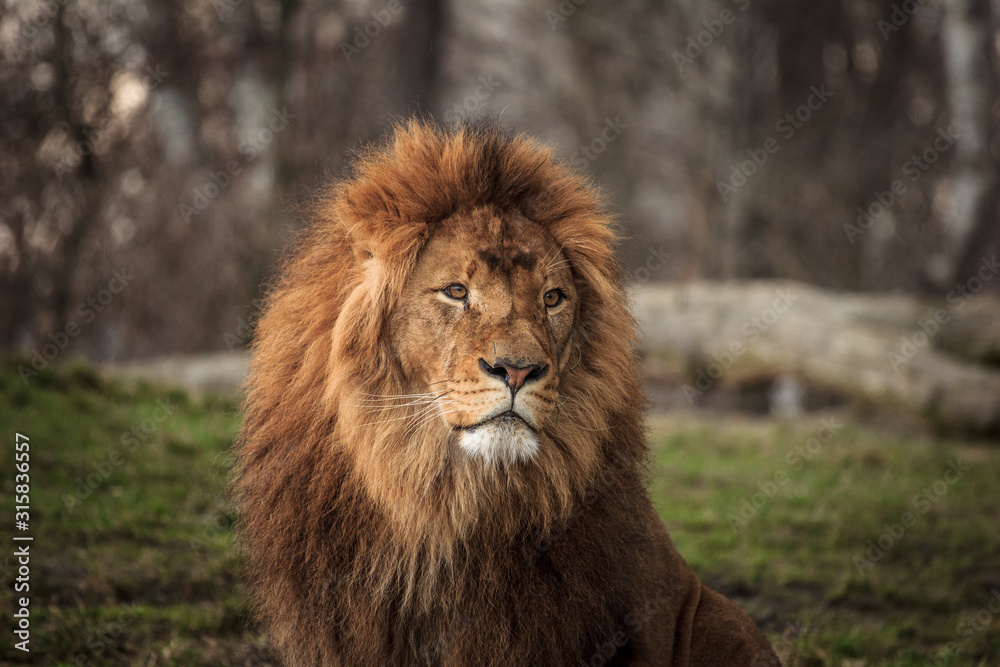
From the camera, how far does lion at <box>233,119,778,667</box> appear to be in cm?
290

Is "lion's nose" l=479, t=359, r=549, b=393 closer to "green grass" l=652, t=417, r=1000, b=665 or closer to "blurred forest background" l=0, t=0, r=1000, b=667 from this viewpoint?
"blurred forest background" l=0, t=0, r=1000, b=667

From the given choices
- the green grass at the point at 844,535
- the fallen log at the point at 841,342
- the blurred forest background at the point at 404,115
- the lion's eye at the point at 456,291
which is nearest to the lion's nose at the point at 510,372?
the lion's eye at the point at 456,291

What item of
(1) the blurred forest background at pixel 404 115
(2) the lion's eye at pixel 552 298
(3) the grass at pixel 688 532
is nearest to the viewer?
(2) the lion's eye at pixel 552 298

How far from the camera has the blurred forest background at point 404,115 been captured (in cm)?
847

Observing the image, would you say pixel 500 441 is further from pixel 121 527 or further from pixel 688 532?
pixel 688 532

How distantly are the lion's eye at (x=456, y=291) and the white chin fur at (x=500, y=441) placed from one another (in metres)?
0.46

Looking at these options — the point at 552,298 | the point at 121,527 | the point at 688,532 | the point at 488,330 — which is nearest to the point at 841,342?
the point at 688,532

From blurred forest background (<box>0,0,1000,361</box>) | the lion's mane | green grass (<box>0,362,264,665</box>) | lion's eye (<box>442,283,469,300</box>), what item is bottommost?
green grass (<box>0,362,264,665</box>)

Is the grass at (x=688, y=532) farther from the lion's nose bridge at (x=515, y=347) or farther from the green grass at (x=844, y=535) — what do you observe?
the lion's nose bridge at (x=515, y=347)

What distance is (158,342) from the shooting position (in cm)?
1056

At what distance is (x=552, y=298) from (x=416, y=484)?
2.64ft

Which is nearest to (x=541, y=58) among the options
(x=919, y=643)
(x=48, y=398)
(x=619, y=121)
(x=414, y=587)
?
(x=619, y=121)

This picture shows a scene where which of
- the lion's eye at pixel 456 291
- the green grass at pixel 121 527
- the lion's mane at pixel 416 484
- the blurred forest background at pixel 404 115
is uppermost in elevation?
the blurred forest background at pixel 404 115

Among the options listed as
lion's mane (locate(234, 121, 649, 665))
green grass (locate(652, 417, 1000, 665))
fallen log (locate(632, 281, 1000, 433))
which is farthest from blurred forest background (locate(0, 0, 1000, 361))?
green grass (locate(652, 417, 1000, 665))
